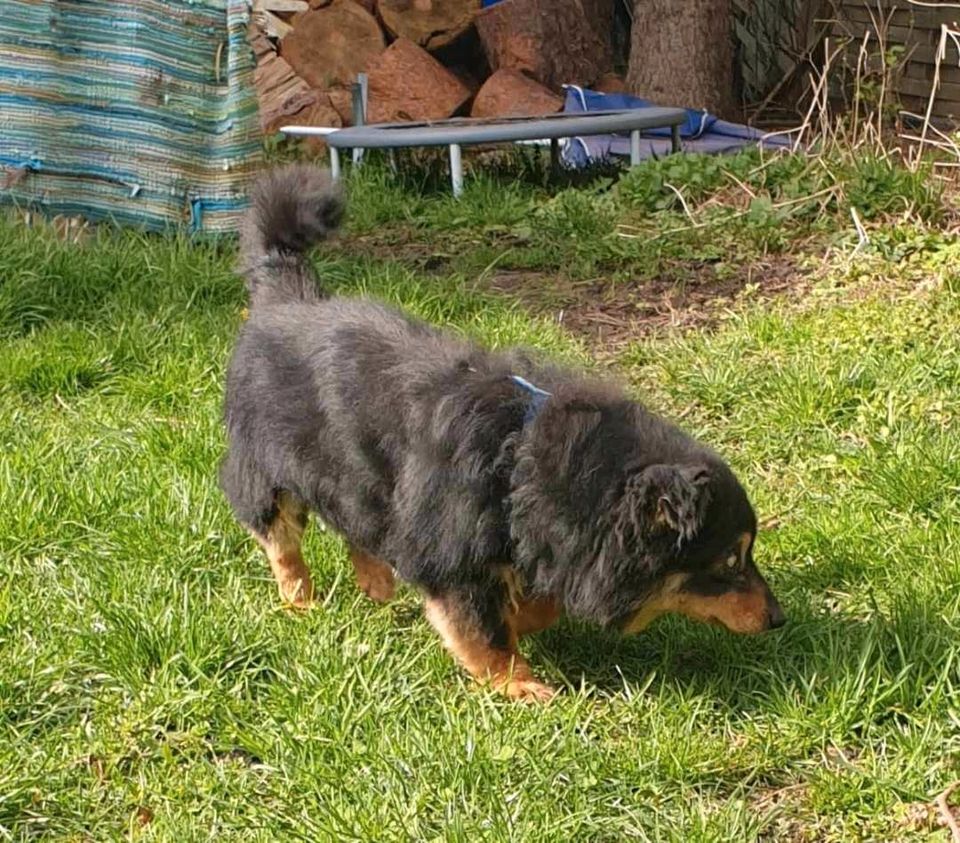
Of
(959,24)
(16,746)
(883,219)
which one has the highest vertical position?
(959,24)

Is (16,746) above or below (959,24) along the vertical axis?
below

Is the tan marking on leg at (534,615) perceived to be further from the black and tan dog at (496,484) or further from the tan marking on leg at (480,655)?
the tan marking on leg at (480,655)

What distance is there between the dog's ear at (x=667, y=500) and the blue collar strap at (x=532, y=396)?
12.1 inches

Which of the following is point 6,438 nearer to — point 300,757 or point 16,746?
point 16,746

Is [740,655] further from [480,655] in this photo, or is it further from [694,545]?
[480,655]

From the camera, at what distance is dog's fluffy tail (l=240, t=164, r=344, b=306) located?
3.98 m

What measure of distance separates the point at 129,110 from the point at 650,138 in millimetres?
4135

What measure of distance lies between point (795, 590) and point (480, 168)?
5794 mm

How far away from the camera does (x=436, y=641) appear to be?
11.9 feet

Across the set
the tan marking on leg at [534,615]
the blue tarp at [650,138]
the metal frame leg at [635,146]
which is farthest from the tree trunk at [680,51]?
the tan marking on leg at [534,615]

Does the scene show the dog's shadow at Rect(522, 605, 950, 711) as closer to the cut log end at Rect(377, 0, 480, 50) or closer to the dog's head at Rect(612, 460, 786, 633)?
the dog's head at Rect(612, 460, 786, 633)

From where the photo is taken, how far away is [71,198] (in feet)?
23.0

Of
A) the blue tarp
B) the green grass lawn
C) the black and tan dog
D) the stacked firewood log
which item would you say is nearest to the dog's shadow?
the green grass lawn

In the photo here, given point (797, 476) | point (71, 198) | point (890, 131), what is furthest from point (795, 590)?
point (890, 131)
